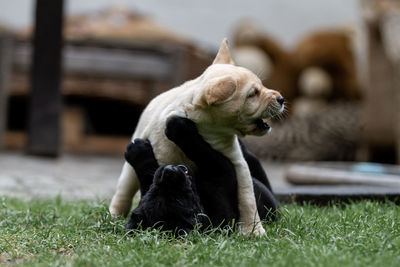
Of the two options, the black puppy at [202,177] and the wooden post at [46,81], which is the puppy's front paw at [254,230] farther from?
the wooden post at [46,81]

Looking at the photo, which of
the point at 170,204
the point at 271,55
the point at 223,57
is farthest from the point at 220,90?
the point at 271,55

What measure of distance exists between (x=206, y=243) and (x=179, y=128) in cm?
42

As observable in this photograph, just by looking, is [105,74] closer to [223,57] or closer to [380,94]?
[380,94]

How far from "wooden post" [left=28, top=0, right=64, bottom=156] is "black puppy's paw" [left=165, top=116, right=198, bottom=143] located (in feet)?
13.1

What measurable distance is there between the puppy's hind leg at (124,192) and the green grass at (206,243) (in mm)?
63

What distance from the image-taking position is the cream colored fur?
209cm

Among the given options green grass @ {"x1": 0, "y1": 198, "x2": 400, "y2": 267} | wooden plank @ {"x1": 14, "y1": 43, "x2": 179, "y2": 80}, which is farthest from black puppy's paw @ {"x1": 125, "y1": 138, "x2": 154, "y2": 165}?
wooden plank @ {"x1": 14, "y1": 43, "x2": 179, "y2": 80}

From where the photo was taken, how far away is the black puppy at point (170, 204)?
6.96 ft

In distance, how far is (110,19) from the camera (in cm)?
834

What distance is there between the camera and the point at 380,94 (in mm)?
6797

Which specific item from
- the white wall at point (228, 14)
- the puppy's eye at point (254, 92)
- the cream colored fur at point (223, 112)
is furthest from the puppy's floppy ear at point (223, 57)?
the white wall at point (228, 14)

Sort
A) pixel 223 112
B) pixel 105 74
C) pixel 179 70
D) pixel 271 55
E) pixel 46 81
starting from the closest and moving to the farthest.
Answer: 1. pixel 223 112
2. pixel 46 81
3. pixel 105 74
4. pixel 179 70
5. pixel 271 55

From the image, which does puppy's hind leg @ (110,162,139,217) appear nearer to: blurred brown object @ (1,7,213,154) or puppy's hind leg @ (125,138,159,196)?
puppy's hind leg @ (125,138,159,196)

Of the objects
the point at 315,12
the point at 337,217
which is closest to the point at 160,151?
the point at 337,217
